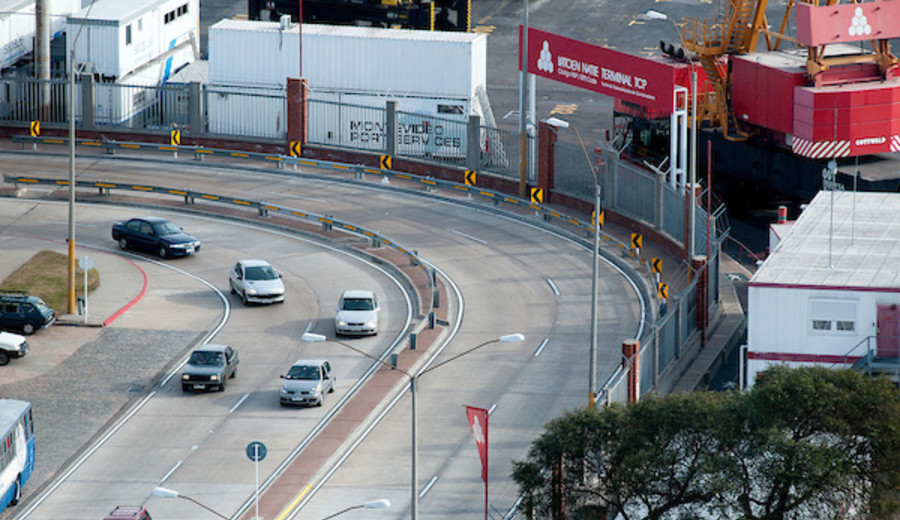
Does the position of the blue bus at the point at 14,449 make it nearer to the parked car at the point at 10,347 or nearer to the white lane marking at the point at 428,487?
the parked car at the point at 10,347

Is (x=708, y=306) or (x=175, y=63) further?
(x=175, y=63)

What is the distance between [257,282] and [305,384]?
10.4m

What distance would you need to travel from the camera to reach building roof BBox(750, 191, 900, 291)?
5588 cm

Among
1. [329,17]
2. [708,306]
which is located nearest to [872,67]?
[708,306]

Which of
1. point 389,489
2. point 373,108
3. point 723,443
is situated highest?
point 373,108

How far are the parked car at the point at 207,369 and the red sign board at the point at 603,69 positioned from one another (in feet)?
82.2

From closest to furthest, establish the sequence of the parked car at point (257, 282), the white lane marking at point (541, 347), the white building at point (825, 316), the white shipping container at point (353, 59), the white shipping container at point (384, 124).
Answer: the white building at point (825, 316) → the white lane marking at point (541, 347) → the parked car at point (257, 282) → the white shipping container at point (384, 124) → the white shipping container at point (353, 59)

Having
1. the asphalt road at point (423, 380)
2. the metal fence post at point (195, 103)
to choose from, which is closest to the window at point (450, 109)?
the asphalt road at point (423, 380)

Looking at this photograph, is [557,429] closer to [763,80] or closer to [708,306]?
[708,306]

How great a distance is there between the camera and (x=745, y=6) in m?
81.9

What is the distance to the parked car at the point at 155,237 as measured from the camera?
68938 millimetres

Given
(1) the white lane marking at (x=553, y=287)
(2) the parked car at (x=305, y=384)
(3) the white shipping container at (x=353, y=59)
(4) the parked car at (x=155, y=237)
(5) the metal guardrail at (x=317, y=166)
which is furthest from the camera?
(3) the white shipping container at (x=353, y=59)

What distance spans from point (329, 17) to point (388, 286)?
32889mm

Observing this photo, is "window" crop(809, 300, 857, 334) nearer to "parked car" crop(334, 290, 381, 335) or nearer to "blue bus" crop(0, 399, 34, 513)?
"parked car" crop(334, 290, 381, 335)
